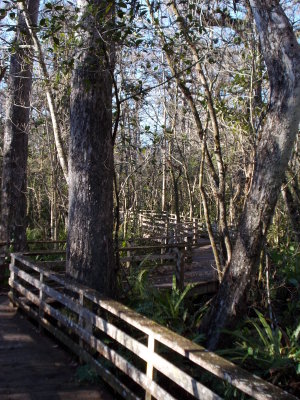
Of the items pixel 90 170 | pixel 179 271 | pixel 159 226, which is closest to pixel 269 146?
pixel 90 170

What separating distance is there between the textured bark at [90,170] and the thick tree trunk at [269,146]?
2023mm

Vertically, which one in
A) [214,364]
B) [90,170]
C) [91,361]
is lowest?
[91,361]

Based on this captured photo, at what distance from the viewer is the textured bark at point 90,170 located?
6.76 m

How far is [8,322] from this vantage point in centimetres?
739

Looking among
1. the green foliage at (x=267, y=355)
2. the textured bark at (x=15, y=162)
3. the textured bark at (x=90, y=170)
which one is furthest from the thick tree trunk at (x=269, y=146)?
the textured bark at (x=15, y=162)

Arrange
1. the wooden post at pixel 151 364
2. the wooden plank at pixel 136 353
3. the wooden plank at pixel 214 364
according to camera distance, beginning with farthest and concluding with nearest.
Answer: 1. the wooden post at pixel 151 364
2. the wooden plank at pixel 136 353
3. the wooden plank at pixel 214 364

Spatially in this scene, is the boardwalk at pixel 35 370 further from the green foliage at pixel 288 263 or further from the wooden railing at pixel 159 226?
the wooden railing at pixel 159 226

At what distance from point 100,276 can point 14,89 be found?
7363mm

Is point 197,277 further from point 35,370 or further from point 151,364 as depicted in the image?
point 151,364

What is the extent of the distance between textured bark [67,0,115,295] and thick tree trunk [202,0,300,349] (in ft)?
6.64

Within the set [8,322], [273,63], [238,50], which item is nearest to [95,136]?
[273,63]

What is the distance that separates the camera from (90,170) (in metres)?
6.76

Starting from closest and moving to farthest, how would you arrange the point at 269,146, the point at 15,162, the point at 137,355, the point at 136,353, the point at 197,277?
the point at 136,353
the point at 137,355
the point at 269,146
the point at 197,277
the point at 15,162

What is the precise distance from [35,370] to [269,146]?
3985 millimetres
